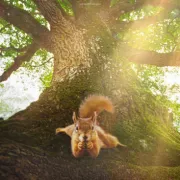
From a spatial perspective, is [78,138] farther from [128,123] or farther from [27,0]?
[27,0]

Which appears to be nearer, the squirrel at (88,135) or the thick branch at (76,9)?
the squirrel at (88,135)

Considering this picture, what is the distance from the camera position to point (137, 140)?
264cm

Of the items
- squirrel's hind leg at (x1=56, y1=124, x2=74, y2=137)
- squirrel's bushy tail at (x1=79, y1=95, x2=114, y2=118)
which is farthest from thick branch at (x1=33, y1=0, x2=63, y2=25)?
squirrel's hind leg at (x1=56, y1=124, x2=74, y2=137)

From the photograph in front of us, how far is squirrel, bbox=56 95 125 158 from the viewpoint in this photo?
2154mm

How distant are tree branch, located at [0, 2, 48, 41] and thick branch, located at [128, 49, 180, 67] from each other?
2443mm

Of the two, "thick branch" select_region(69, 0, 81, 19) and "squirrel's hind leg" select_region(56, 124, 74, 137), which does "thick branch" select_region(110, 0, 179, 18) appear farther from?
"squirrel's hind leg" select_region(56, 124, 74, 137)

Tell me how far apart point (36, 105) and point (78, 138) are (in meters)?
0.98

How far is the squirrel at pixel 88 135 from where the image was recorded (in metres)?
2.15

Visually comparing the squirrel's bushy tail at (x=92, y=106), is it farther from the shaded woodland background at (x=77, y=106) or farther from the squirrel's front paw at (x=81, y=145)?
the squirrel's front paw at (x=81, y=145)

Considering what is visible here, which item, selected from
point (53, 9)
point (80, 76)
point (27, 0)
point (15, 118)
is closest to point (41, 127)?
point (15, 118)

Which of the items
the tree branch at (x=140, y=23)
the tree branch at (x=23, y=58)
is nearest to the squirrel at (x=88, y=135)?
the tree branch at (x=140, y=23)

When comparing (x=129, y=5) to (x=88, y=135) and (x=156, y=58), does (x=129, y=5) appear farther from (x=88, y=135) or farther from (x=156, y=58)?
(x=88, y=135)

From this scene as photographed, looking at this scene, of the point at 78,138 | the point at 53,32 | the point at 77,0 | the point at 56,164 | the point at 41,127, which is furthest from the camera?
the point at 77,0

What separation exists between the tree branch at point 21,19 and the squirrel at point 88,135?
3220 mm
